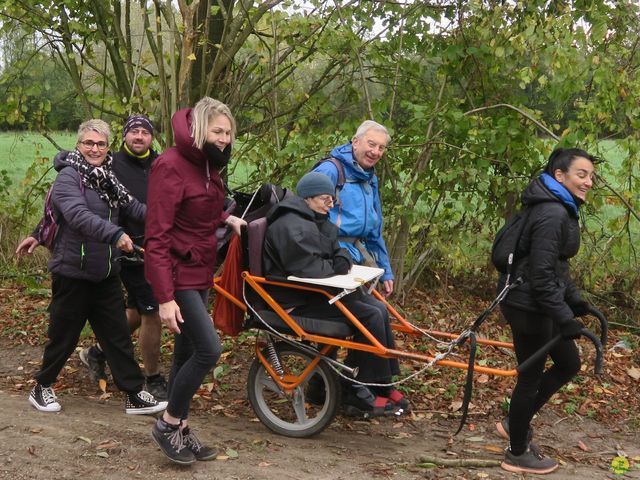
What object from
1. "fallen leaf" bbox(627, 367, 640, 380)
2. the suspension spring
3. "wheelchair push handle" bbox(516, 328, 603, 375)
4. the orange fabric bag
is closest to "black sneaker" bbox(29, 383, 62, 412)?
the orange fabric bag

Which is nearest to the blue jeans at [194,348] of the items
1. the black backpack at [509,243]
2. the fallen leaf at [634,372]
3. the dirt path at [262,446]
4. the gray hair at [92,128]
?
the dirt path at [262,446]

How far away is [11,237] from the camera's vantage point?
9727 mm

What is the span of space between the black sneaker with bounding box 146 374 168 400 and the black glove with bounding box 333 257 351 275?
1.77m

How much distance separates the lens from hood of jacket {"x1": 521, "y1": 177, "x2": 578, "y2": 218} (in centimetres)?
448

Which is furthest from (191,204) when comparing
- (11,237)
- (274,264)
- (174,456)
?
(11,237)

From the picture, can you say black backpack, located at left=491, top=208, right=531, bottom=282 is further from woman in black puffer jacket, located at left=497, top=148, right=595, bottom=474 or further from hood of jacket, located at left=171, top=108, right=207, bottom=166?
hood of jacket, located at left=171, top=108, right=207, bottom=166

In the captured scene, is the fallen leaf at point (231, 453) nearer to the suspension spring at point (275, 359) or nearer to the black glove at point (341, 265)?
the suspension spring at point (275, 359)

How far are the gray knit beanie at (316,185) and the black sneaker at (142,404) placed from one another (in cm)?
183

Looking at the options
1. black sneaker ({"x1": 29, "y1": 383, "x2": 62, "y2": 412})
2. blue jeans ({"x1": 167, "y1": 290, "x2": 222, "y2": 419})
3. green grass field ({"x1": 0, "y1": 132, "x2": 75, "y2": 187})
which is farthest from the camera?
green grass field ({"x1": 0, "y1": 132, "x2": 75, "y2": 187})

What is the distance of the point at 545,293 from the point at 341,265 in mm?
1211

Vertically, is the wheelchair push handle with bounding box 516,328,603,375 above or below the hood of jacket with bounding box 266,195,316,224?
below

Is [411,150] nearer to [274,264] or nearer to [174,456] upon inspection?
[274,264]

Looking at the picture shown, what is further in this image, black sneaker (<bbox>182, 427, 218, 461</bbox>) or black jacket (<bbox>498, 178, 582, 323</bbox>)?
black sneaker (<bbox>182, 427, 218, 461</bbox>)

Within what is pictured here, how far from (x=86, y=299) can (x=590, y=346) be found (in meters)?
4.77
